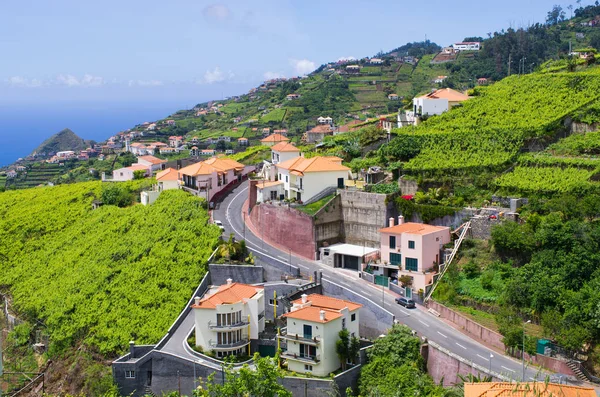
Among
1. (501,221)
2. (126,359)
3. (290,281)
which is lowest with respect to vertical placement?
(126,359)

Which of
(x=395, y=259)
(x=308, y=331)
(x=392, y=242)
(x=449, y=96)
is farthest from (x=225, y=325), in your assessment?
(x=449, y=96)

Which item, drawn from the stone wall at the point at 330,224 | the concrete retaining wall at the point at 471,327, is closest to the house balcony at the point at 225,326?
the stone wall at the point at 330,224

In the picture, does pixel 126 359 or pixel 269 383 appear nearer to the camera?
pixel 269 383

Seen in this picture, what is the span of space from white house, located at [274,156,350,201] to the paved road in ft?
14.3

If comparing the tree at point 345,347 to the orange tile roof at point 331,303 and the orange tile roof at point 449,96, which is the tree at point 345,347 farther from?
the orange tile roof at point 449,96

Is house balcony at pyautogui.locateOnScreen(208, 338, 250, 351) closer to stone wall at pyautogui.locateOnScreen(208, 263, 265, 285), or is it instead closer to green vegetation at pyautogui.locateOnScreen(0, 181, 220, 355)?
green vegetation at pyautogui.locateOnScreen(0, 181, 220, 355)

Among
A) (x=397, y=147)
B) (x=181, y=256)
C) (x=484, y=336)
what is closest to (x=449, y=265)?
(x=484, y=336)

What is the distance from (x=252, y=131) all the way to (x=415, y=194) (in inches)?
3126

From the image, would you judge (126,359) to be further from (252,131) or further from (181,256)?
(252,131)

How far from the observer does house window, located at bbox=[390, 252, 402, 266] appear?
1687 inches

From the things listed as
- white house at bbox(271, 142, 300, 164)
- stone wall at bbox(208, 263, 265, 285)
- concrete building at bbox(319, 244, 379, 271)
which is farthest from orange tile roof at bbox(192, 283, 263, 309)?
white house at bbox(271, 142, 300, 164)

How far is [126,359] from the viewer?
1585 inches

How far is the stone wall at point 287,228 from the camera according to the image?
4759 cm

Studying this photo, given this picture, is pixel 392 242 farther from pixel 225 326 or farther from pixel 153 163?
pixel 153 163
